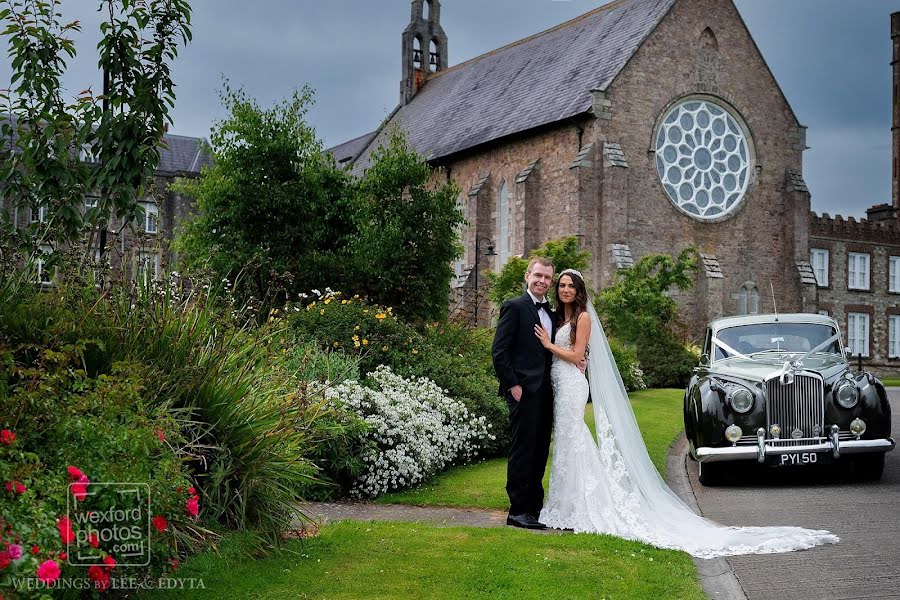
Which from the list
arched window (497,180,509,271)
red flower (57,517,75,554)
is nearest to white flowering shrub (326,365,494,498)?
red flower (57,517,75,554)

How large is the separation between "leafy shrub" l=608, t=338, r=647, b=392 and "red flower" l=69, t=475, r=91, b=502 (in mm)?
18523

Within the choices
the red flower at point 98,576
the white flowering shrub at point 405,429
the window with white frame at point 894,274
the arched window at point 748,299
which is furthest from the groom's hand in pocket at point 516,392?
the window with white frame at point 894,274

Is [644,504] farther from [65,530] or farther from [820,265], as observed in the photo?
[820,265]

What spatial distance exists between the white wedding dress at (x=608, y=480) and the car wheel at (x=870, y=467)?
3.37 meters

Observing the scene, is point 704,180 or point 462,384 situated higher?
point 704,180

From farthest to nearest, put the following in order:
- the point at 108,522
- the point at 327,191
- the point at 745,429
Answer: the point at 327,191 → the point at 745,429 → the point at 108,522

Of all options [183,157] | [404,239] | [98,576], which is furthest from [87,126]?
[183,157]

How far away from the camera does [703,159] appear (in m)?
36.3

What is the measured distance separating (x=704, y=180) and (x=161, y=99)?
29.8 metres

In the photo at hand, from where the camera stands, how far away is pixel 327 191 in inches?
927

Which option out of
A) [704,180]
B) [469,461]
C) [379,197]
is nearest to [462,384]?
[469,461]

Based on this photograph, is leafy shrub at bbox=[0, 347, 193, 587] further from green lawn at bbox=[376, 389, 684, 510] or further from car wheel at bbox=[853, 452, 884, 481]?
car wheel at bbox=[853, 452, 884, 481]

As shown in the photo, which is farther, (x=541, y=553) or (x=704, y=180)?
(x=704, y=180)

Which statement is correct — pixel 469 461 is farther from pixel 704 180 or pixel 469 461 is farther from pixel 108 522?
pixel 704 180
